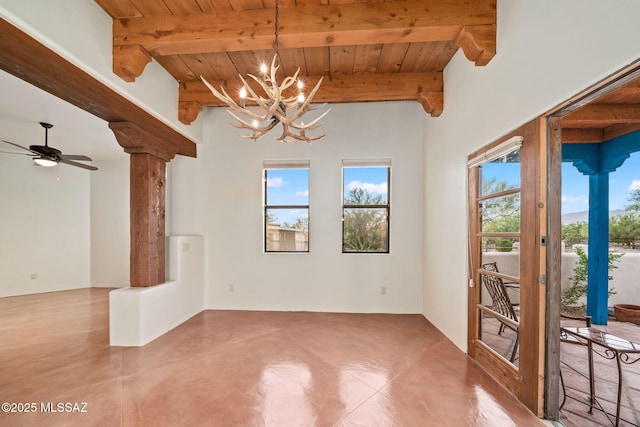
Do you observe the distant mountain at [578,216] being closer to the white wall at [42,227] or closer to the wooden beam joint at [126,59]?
the wooden beam joint at [126,59]

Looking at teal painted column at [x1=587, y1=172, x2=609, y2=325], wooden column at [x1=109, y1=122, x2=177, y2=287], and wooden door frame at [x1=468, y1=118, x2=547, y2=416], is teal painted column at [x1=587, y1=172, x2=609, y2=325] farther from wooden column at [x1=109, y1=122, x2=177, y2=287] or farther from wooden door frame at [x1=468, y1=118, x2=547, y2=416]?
wooden column at [x1=109, y1=122, x2=177, y2=287]

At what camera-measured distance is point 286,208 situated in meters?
4.15

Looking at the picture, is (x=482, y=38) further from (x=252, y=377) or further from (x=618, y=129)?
(x=252, y=377)

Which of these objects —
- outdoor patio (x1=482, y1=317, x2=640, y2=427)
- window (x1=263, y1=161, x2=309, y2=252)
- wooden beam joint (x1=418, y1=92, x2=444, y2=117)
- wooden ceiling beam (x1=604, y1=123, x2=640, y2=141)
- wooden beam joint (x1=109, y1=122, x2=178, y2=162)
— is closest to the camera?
outdoor patio (x1=482, y1=317, x2=640, y2=427)

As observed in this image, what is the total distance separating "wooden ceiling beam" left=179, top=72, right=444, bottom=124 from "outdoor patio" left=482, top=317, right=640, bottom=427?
2619mm

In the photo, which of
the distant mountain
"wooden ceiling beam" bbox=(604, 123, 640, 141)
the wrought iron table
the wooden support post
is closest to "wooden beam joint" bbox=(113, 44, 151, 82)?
the wooden support post

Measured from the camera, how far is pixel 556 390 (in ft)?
5.77

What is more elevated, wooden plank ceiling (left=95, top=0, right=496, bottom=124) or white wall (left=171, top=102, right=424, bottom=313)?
wooden plank ceiling (left=95, top=0, right=496, bottom=124)

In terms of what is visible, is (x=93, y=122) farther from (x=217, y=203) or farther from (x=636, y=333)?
(x=636, y=333)

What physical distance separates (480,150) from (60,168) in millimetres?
7698

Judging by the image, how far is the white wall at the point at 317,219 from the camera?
155 inches

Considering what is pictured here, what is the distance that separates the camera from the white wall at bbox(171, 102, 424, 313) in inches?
155

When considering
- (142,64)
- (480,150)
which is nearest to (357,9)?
(480,150)

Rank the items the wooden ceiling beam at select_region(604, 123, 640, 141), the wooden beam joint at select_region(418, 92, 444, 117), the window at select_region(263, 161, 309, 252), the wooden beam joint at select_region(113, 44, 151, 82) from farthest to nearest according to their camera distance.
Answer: the window at select_region(263, 161, 309, 252), the wooden beam joint at select_region(418, 92, 444, 117), the wooden ceiling beam at select_region(604, 123, 640, 141), the wooden beam joint at select_region(113, 44, 151, 82)
